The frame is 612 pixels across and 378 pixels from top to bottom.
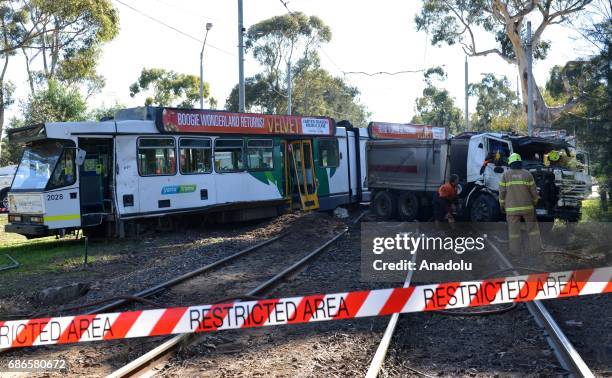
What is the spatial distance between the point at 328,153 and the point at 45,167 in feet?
31.8

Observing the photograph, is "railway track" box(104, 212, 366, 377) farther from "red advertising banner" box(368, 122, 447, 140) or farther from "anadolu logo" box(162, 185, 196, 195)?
"red advertising banner" box(368, 122, 447, 140)

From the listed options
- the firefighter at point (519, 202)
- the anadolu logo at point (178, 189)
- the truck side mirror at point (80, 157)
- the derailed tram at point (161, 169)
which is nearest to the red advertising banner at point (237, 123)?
the derailed tram at point (161, 169)

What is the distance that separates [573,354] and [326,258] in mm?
6656

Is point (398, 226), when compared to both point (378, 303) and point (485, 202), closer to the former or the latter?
point (485, 202)

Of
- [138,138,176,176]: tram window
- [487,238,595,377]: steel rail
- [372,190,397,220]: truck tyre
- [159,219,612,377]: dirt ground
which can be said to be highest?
[138,138,176,176]: tram window

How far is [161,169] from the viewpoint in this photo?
1499cm

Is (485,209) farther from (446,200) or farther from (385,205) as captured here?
(385,205)

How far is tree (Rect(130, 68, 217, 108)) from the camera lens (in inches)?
2242

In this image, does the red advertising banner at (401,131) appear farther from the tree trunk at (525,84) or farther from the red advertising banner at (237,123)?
the tree trunk at (525,84)

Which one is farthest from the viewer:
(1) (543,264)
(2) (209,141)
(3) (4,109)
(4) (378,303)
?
(3) (4,109)

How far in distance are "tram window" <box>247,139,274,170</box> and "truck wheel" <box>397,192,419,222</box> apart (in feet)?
13.7

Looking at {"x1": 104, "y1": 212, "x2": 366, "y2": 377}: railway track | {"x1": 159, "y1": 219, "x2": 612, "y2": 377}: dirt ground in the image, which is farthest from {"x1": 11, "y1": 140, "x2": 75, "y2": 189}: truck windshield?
{"x1": 159, "y1": 219, "x2": 612, "y2": 377}: dirt ground

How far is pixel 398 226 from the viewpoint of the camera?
1661cm

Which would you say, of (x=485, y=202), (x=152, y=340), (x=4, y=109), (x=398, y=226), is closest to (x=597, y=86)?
(x=485, y=202)
